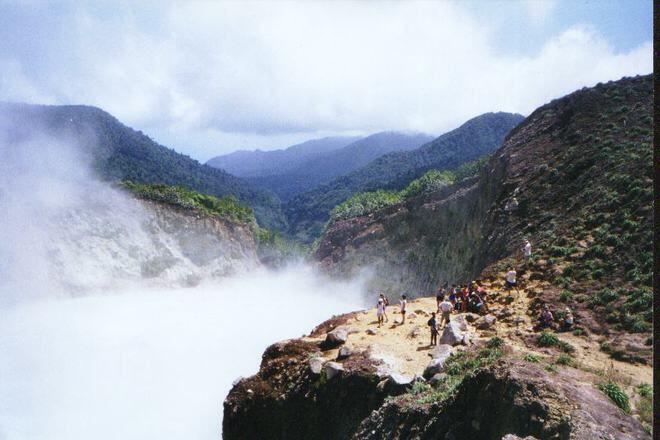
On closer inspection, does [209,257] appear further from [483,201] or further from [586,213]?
[586,213]

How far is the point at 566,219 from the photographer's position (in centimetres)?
2502

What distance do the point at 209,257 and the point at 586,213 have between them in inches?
2101

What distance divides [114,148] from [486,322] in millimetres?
124740

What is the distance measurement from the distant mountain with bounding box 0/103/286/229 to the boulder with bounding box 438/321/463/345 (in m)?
81.7

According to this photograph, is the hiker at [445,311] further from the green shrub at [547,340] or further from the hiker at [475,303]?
the green shrub at [547,340]

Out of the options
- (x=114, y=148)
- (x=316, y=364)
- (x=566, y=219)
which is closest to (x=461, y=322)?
(x=316, y=364)

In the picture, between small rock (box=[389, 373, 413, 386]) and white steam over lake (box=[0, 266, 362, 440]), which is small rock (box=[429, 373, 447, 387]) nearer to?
small rock (box=[389, 373, 413, 386])

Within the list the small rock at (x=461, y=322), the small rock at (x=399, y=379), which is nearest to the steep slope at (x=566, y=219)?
the small rock at (x=461, y=322)

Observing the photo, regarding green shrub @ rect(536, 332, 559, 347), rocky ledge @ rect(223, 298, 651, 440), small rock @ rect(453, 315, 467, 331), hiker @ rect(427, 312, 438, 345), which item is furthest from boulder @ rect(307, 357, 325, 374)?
green shrub @ rect(536, 332, 559, 347)

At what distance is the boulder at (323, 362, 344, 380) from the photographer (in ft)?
53.0

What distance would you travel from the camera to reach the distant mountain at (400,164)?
15055 centimetres

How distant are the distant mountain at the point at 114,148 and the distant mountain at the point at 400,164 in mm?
14837

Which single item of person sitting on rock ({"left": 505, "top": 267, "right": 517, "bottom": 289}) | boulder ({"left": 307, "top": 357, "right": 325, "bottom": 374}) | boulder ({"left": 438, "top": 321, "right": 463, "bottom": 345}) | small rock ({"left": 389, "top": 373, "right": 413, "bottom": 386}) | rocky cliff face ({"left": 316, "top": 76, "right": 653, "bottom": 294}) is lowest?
boulder ({"left": 307, "top": 357, "right": 325, "bottom": 374})

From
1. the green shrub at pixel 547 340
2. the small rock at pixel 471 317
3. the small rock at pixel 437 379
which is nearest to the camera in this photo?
the small rock at pixel 437 379
